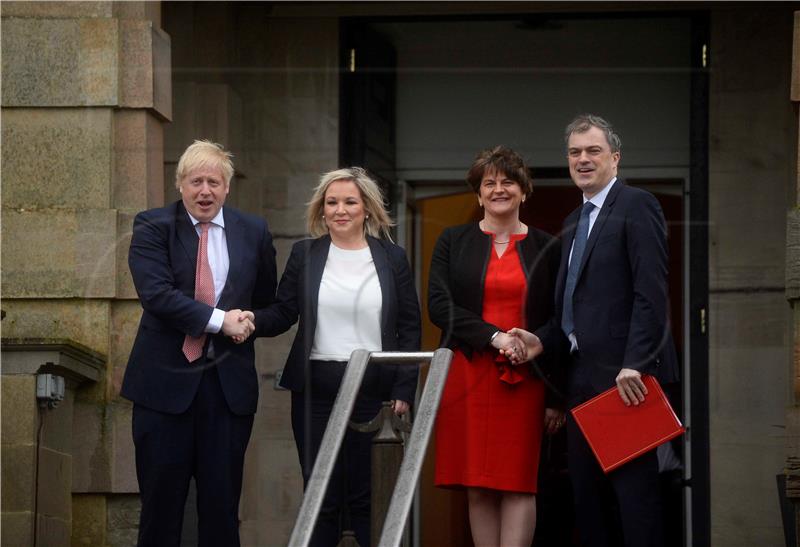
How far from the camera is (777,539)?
9.53 m

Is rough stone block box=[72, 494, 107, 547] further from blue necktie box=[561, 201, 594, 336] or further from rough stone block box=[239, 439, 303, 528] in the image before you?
blue necktie box=[561, 201, 594, 336]

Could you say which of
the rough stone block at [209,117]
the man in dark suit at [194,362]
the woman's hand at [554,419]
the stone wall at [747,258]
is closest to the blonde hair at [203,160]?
the man in dark suit at [194,362]

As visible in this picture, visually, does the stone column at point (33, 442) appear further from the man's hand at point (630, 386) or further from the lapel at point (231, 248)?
the man's hand at point (630, 386)

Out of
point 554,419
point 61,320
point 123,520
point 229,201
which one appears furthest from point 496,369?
point 229,201

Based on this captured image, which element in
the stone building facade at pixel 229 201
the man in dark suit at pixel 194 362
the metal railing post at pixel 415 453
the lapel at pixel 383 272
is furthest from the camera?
the stone building facade at pixel 229 201

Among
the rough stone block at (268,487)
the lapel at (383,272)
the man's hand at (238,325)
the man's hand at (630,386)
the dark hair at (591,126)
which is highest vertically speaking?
the dark hair at (591,126)

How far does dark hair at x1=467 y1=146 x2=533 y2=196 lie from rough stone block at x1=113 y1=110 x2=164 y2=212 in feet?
7.37

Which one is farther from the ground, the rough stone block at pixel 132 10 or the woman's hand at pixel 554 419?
the rough stone block at pixel 132 10

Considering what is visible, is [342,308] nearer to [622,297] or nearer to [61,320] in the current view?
[622,297]

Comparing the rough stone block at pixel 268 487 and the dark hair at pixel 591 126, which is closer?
the dark hair at pixel 591 126

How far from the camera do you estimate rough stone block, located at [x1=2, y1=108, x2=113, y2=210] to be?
29.2 ft

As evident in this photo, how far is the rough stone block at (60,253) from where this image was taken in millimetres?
8859

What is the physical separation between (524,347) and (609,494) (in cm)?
67

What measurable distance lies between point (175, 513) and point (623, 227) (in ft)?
7.04
